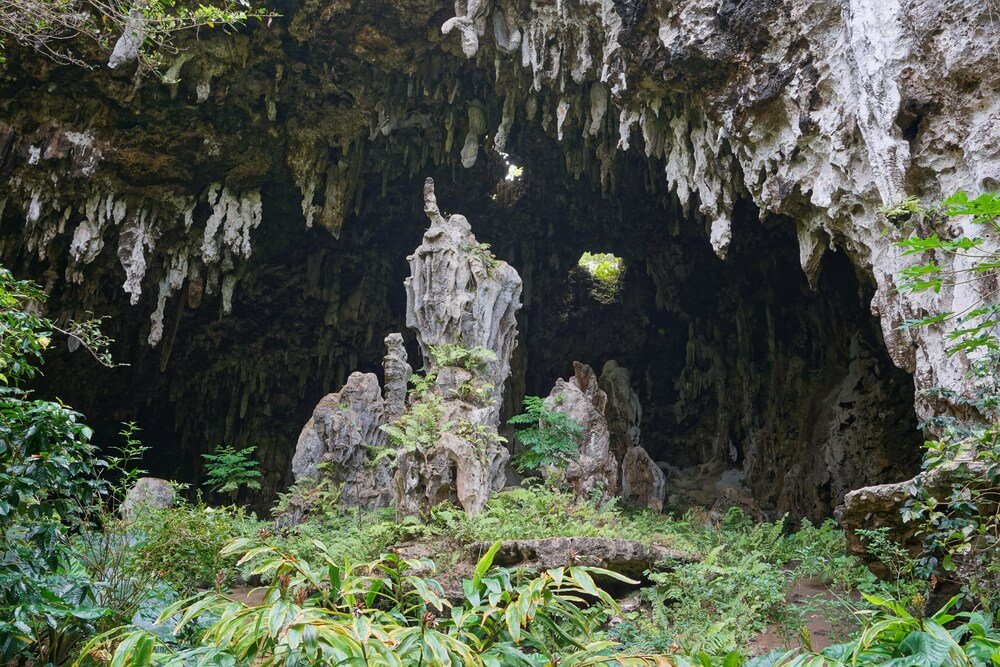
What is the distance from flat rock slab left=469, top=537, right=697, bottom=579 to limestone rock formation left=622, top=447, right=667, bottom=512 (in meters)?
5.49

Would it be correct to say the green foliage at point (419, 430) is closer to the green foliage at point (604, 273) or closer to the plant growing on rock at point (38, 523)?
the plant growing on rock at point (38, 523)

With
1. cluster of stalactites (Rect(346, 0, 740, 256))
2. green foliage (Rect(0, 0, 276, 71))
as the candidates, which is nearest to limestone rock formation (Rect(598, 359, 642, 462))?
cluster of stalactites (Rect(346, 0, 740, 256))

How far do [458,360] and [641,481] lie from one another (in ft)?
17.7

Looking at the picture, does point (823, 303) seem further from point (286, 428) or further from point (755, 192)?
point (286, 428)

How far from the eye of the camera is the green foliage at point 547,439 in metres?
9.69

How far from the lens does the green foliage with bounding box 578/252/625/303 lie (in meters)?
18.0

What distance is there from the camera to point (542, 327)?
58.6 ft

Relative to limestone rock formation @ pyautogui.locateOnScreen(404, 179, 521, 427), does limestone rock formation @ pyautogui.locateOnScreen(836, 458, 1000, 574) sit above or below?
below

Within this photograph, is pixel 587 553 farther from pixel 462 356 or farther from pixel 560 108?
pixel 560 108

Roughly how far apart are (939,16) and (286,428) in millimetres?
15822

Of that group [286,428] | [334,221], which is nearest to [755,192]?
[334,221]

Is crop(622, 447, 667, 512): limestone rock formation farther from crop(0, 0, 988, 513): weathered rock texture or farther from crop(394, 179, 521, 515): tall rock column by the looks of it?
crop(394, 179, 521, 515): tall rock column

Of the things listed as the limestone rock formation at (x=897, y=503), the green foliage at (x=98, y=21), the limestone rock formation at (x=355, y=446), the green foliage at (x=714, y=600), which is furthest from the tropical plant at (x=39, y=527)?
the limestone rock formation at (x=355, y=446)

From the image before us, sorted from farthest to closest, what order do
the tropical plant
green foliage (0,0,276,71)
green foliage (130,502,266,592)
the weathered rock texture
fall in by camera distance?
green foliage (0,0,276,71)
the weathered rock texture
green foliage (130,502,266,592)
the tropical plant
